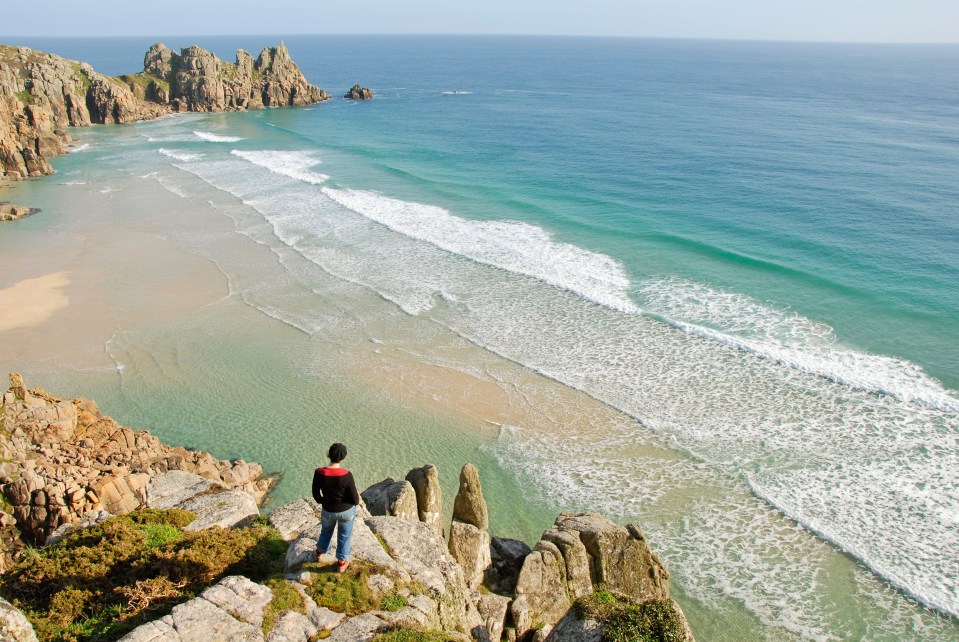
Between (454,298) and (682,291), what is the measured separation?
11.8 m

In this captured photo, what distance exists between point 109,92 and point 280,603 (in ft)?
330

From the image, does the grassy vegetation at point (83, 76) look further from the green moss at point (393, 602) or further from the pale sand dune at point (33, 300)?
the green moss at point (393, 602)

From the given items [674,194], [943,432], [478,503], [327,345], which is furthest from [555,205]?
[478,503]

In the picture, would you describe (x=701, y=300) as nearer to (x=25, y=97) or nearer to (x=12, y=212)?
(x=12, y=212)

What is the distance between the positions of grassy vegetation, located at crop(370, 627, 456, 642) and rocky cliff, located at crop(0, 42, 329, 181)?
64.3 m

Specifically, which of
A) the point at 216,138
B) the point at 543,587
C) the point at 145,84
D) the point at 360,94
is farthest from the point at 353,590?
the point at 360,94

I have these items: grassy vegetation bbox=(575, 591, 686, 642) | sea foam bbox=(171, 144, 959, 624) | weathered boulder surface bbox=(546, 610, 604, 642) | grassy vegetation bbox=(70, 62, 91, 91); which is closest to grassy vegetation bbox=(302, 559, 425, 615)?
weathered boulder surface bbox=(546, 610, 604, 642)

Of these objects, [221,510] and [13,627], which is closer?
[13,627]

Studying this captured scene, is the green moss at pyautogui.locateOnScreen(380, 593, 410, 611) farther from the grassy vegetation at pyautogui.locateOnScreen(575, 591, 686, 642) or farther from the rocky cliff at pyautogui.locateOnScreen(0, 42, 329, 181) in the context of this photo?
the rocky cliff at pyautogui.locateOnScreen(0, 42, 329, 181)

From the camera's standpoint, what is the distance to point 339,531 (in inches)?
443

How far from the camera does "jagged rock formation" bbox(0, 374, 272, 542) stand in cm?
1602

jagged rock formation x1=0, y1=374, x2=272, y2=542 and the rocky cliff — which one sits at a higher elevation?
the rocky cliff

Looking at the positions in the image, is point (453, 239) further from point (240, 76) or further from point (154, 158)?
point (240, 76)

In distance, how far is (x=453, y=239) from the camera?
1677 inches
